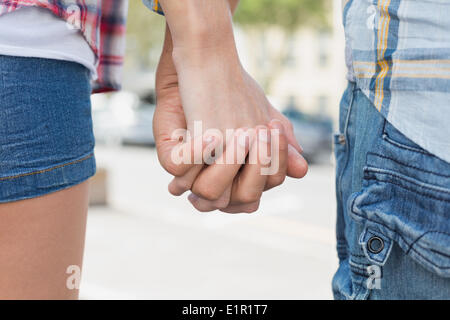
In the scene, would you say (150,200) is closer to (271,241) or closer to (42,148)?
(271,241)

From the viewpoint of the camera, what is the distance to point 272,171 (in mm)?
851

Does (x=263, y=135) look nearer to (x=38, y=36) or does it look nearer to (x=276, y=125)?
(x=276, y=125)

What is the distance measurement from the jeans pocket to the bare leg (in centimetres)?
49

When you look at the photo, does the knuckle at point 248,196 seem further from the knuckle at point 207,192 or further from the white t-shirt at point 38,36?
the white t-shirt at point 38,36

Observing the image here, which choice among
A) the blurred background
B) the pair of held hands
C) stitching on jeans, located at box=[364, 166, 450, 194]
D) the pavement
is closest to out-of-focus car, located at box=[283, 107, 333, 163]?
the blurred background

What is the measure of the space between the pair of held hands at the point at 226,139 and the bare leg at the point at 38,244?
0.19m

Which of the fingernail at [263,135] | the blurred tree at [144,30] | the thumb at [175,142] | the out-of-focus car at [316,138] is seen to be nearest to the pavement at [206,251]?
the thumb at [175,142]

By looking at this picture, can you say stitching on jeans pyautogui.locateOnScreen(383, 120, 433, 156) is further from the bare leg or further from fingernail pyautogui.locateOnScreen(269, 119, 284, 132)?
the bare leg

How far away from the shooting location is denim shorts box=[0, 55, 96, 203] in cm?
82

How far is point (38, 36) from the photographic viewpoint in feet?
2.80

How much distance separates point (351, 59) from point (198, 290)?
127 inches

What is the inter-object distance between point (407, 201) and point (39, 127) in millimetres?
579

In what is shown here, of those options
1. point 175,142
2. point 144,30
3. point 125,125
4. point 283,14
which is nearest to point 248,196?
point 175,142

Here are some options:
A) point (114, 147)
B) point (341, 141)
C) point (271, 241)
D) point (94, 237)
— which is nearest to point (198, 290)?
point (271, 241)
